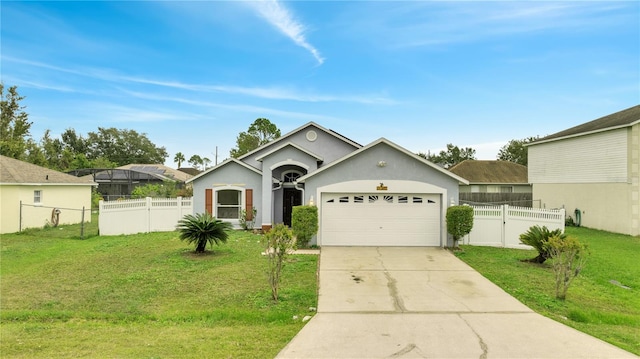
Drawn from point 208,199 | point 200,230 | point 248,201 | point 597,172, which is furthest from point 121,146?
point 597,172

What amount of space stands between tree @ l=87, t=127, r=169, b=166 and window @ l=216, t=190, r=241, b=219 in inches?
2284

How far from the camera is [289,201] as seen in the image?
17.3 m

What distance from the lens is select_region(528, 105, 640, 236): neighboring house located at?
16.2m

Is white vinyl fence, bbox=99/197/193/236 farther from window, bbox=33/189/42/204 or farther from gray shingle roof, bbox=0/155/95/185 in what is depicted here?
window, bbox=33/189/42/204

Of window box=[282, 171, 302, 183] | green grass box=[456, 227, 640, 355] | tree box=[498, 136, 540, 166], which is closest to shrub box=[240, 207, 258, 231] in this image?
window box=[282, 171, 302, 183]

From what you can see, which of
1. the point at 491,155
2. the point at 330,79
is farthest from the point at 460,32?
the point at 491,155

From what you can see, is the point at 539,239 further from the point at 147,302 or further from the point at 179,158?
the point at 179,158

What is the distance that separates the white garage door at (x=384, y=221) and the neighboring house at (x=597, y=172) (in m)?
10.9

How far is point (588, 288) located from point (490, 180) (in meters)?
24.2

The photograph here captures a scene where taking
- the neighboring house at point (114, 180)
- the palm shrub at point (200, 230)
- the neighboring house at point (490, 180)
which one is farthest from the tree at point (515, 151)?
the palm shrub at point (200, 230)

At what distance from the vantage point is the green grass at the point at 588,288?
5.87m

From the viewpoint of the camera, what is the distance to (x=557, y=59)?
14836mm

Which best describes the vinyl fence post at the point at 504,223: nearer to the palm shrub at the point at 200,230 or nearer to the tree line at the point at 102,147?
the palm shrub at the point at 200,230

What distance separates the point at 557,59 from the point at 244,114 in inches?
970
